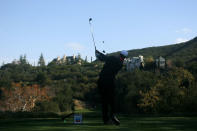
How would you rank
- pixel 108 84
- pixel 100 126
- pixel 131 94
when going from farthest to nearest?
pixel 131 94, pixel 108 84, pixel 100 126

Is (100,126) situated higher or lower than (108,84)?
lower

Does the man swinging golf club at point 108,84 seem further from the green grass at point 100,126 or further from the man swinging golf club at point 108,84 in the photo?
the green grass at point 100,126

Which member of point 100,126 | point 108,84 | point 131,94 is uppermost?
point 131,94

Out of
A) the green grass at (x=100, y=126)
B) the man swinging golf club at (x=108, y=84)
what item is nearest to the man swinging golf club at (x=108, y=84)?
the man swinging golf club at (x=108, y=84)

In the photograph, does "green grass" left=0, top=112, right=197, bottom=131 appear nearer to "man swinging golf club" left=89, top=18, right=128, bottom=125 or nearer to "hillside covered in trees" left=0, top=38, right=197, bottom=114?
"man swinging golf club" left=89, top=18, right=128, bottom=125

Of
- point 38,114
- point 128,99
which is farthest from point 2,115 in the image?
point 128,99

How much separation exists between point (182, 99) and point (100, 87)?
92.7ft

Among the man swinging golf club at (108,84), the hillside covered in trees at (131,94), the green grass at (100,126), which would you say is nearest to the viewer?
the green grass at (100,126)

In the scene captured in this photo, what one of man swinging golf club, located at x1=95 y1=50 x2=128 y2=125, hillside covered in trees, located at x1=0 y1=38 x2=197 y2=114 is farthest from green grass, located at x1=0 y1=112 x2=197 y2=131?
hillside covered in trees, located at x1=0 y1=38 x2=197 y2=114

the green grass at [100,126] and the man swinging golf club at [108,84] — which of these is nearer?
the green grass at [100,126]

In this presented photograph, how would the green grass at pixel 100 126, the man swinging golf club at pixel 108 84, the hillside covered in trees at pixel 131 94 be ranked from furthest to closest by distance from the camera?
the hillside covered in trees at pixel 131 94
the man swinging golf club at pixel 108 84
the green grass at pixel 100 126

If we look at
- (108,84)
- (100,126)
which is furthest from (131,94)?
(100,126)

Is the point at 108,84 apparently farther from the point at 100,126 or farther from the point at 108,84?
the point at 100,126

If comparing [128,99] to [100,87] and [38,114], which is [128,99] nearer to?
[38,114]
